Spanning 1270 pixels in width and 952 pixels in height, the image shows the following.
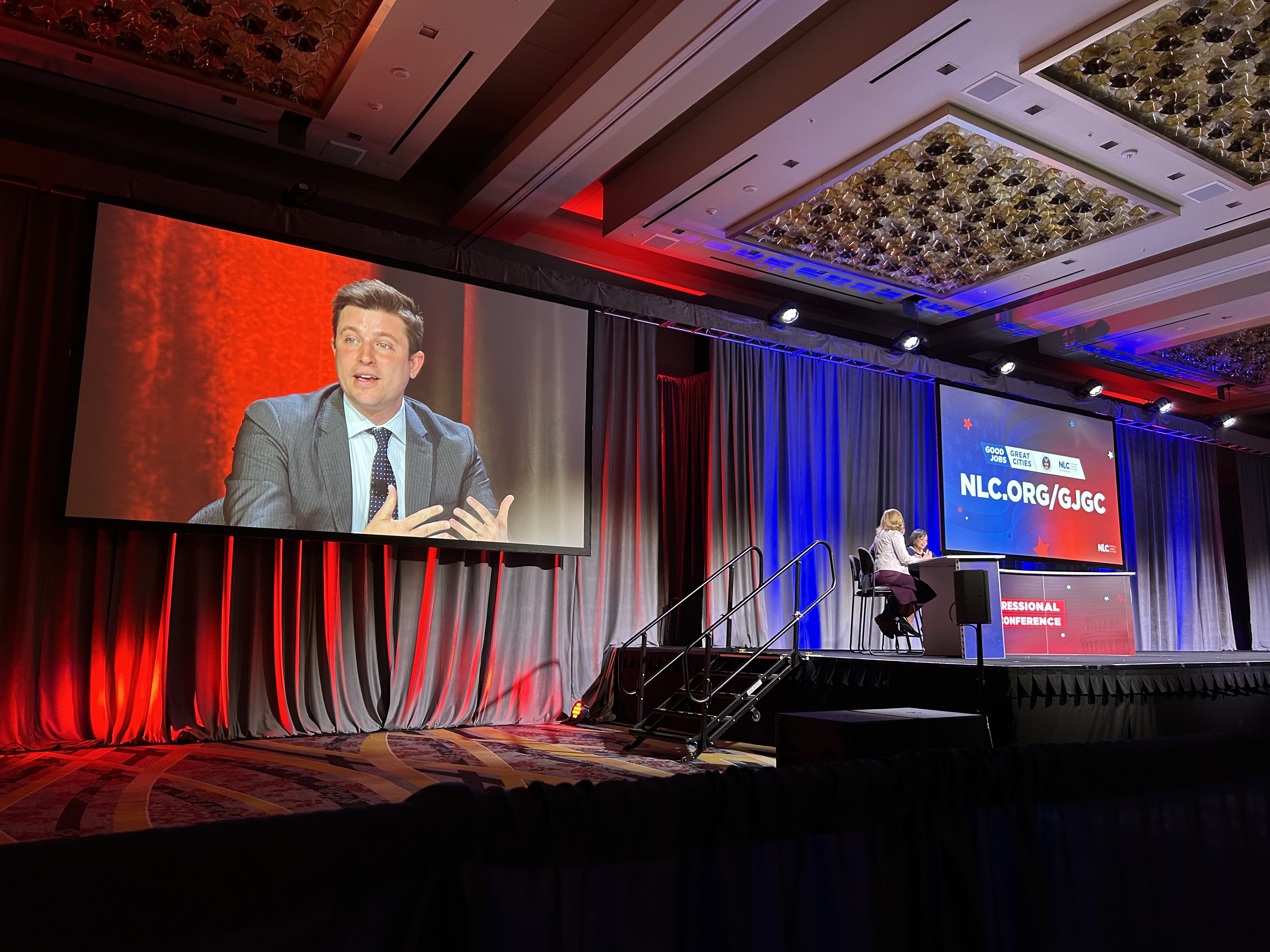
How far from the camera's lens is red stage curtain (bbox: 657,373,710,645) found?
31.3 feet

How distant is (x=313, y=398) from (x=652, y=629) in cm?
394

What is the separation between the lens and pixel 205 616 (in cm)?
664

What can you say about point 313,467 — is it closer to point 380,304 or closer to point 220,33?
point 380,304

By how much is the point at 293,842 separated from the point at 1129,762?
151 centimetres

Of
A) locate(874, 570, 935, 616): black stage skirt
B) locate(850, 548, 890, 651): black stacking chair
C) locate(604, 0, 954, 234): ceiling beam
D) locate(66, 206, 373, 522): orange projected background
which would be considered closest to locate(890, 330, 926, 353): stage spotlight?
locate(850, 548, 890, 651): black stacking chair

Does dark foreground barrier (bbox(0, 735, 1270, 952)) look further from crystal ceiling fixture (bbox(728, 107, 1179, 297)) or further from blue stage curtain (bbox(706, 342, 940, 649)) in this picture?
blue stage curtain (bbox(706, 342, 940, 649))

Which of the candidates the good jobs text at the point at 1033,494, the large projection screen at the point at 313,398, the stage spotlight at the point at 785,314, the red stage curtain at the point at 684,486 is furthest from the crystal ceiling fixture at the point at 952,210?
the good jobs text at the point at 1033,494

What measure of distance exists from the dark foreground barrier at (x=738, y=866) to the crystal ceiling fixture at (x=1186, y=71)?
5.40m

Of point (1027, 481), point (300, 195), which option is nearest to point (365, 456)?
point (300, 195)

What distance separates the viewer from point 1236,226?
812 centimetres

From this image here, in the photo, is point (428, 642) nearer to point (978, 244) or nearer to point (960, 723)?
point (960, 723)

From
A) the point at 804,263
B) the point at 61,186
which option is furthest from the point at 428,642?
the point at 804,263

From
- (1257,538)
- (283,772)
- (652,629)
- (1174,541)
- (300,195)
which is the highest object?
(300,195)

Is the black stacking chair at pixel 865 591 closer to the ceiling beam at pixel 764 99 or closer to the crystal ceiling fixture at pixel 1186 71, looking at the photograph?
the ceiling beam at pixel 764 99
